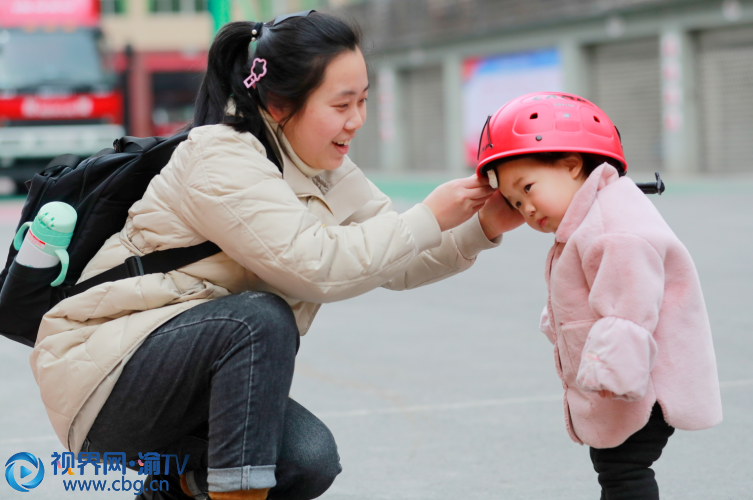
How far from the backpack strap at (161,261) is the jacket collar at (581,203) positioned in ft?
2.69

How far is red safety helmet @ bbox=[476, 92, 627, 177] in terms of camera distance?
2.26 m

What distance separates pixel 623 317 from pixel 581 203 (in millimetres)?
307

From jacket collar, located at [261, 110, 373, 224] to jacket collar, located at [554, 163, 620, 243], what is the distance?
1.83ft

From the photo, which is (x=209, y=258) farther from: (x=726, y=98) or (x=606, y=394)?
(x=726, y=98)

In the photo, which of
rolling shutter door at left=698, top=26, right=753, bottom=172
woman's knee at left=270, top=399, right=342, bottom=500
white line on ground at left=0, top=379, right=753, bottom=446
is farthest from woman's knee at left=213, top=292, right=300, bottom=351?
rolling shutter door at left=698, top=26, right=753, bottom=172

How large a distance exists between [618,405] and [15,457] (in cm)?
219

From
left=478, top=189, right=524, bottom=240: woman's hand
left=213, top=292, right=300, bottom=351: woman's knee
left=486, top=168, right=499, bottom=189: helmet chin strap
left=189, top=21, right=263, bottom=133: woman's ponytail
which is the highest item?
left=189, top=21, right=263, bottom=133: woman's ponytail

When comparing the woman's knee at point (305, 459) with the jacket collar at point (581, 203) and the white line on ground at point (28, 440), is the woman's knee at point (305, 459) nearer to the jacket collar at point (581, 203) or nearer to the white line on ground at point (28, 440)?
the jacket collar at point (581, 203)

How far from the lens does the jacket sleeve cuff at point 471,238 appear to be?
2646mm

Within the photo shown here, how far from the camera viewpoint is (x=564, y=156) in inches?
91.8

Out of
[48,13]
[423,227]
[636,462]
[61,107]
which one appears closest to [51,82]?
[61,107]

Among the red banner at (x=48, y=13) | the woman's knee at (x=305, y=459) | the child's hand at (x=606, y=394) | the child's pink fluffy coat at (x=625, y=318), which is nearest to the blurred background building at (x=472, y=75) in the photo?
the red banner at (x=48, y=13)

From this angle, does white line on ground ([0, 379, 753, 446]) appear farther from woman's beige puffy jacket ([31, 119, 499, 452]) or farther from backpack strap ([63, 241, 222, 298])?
backpack strap ([63, 241, 222, 298])

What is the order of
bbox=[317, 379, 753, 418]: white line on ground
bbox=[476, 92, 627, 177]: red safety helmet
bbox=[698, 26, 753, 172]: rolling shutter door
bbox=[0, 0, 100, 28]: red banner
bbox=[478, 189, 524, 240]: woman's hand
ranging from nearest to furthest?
bbox=[476, 92, 627, 177]: red safety helmet, bbox=[478, 189, 524, 240]: woman's hand, bbox=[317, 379, 753, 418]: white line on ground, bbox=[0, 0, 100, 28]: red banner, bbox=[698, 26, 753, 172]: rolling shutter door
